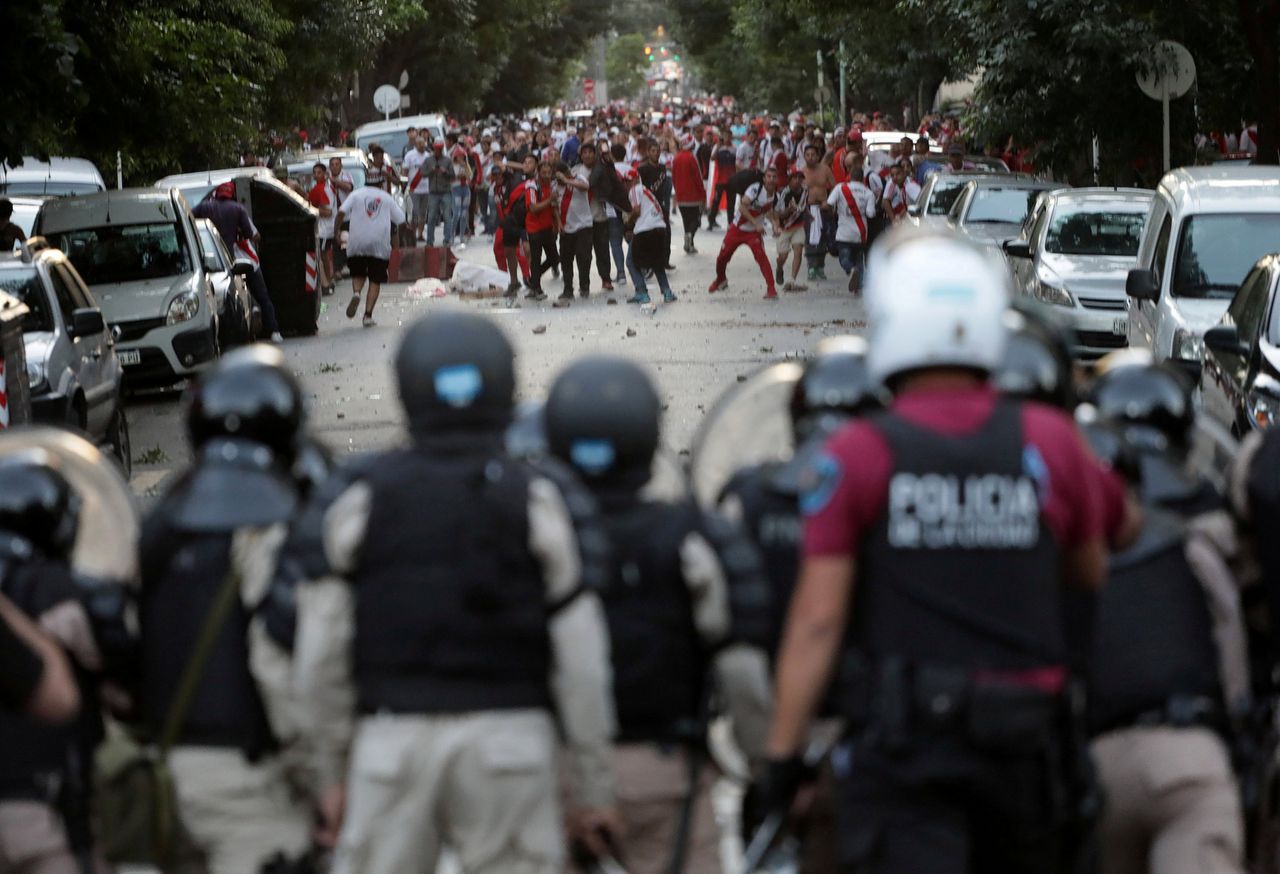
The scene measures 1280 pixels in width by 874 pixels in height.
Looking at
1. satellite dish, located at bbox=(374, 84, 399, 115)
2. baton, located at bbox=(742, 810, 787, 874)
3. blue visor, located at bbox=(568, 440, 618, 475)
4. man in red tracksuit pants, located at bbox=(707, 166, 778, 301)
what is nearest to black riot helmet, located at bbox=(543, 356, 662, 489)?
blue visor, located at bbox=(568, 440, 618, 475)

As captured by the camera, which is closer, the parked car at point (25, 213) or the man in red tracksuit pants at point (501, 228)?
the parked car at point (25, 213)

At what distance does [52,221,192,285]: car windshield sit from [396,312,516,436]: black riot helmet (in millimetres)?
15165

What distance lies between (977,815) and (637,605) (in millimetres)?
1027

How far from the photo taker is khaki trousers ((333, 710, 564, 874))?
386 cm

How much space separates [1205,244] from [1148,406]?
967 cm

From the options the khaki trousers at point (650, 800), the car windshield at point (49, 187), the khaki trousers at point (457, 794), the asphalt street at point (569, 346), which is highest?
the car windshield at point (49, 187)

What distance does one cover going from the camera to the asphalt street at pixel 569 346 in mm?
15703

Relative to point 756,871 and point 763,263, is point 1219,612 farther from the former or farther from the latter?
point 763,263

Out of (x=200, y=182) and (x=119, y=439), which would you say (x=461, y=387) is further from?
(x=200, y=182)

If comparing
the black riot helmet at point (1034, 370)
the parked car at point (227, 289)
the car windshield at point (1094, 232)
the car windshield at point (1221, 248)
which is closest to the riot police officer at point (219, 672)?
the black riot helmet at point (1034, 370)

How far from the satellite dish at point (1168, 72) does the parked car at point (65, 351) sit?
12975 mm

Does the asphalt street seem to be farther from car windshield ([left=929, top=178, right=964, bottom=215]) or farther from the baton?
the baton

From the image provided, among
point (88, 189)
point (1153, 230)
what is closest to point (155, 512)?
point (1153, 230)

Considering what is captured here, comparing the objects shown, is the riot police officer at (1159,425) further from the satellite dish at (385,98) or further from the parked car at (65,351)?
the satellite dish at (385,98)
